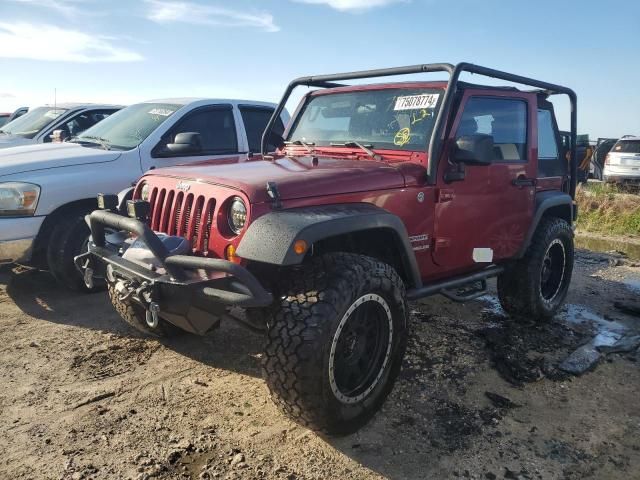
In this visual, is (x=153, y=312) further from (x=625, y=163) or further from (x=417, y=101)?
(x=625, y=163)

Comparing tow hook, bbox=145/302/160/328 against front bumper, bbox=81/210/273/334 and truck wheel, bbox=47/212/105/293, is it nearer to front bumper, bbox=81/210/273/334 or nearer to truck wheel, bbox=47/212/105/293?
front bumper, bbox=81/210/273/334

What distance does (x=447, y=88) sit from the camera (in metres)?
3.58

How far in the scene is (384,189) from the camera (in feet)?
10.9

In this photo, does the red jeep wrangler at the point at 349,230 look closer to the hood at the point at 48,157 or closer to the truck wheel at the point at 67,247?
the truck wheel at the point at 67,247

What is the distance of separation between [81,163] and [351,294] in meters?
3.35

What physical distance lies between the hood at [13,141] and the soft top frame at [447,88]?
487 cm

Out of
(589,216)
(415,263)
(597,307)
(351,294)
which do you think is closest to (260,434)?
(351,294)

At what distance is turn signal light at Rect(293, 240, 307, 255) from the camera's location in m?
2.56

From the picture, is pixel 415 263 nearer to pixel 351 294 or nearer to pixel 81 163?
pixel 351 294

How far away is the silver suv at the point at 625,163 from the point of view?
14.2 metres

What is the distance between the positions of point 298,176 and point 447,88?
1283 millimetres

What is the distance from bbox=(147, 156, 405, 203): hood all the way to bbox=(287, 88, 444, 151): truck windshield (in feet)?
1.15

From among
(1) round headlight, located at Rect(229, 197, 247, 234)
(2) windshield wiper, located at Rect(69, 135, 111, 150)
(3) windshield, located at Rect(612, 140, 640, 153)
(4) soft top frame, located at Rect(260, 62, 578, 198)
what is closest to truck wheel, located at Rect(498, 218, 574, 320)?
(4) soft top frame, located at Rect(260, 62, 578, 198)

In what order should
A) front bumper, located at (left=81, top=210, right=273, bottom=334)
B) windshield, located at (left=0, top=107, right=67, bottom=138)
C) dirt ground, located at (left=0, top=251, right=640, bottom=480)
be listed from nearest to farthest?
front bumper, located at (left=81, top=210, right=273, bottom=334) < dirt ground, located at (left=0, top=251, right=640, bottom=480) < windshield, located at (left=0, top=107, right=67, bottom=138)
